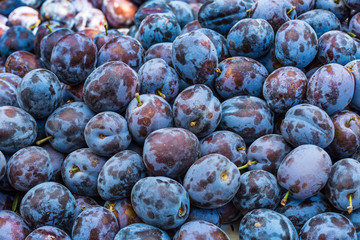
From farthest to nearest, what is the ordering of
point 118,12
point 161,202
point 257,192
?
point 118,12 → point 257,192 → point 161,202

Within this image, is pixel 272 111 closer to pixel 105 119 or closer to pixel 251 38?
pixel 251 38

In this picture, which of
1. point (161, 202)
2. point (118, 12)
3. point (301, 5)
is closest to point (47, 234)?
point (161, 202)

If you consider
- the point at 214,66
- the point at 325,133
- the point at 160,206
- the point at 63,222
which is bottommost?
the point at 63,222

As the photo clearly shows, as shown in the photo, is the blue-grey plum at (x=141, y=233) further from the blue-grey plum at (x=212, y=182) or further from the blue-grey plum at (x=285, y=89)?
the blue-grey plum at (x=285, y=89)

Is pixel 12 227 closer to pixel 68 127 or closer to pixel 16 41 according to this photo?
pixel 68 127

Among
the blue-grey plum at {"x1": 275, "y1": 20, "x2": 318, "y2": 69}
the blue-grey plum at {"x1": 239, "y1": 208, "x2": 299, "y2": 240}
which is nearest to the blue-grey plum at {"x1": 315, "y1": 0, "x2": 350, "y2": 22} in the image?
the blue-grey plum at {"x1": 275, "y1": 20, "x2": 318, "y2": 69}

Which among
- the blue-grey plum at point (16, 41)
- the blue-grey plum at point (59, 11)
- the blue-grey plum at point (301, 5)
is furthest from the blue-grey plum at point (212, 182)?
the blue-grey plum at point (59, 11)

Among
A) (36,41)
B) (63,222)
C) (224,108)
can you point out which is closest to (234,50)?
(224,108)
